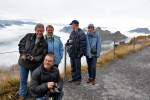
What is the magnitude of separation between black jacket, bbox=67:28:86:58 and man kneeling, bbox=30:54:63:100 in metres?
3.86

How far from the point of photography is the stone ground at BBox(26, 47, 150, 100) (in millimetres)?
10578

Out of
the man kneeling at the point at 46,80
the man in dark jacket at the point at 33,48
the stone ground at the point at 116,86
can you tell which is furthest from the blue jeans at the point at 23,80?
the man kneeling at the point at 46,80

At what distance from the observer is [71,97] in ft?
33.5

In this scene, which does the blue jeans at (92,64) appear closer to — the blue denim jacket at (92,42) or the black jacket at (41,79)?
the blue denim jacket at (92,42)

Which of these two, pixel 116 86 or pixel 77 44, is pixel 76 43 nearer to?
pixel 77 44

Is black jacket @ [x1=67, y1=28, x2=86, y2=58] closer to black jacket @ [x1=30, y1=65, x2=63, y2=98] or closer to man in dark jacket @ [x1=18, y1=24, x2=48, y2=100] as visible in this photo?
man in dark jacket @ [x1=18, y1=24, x2=48, y2=100]

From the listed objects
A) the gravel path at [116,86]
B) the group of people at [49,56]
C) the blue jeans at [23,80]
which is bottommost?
the gravel path at [116,86]

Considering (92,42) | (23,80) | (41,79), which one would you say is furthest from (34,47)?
(92,42)

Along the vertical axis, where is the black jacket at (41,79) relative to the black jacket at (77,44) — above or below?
below

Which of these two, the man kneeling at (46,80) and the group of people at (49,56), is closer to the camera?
the man kneeling at (46,80)

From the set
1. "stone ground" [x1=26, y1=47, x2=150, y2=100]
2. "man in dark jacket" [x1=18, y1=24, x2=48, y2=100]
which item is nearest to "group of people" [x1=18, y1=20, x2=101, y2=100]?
"man in dark jacket" [x1=18, y1=24, x2=48, y2=100]

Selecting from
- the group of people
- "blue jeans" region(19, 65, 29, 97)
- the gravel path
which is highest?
the group of people

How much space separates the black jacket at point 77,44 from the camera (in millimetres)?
10625

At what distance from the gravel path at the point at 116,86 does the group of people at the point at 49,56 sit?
0.51 m
